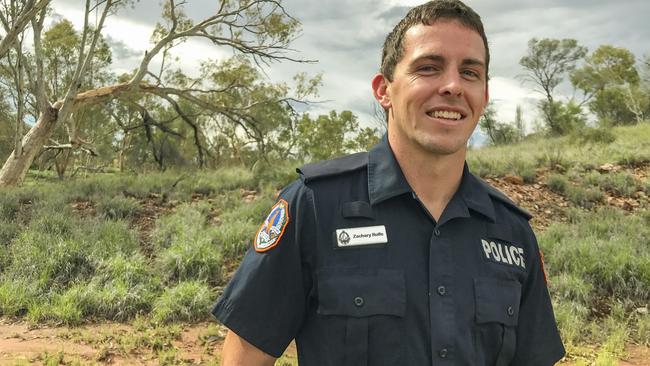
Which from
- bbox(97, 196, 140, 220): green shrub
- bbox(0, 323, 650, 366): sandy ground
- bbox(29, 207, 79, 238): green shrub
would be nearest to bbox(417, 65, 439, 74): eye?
bbox(0, 323, 650, 366): sandy ground

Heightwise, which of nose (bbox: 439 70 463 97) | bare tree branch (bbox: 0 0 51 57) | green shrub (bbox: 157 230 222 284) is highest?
bare tree branch (bbox: 0 0 51 57)

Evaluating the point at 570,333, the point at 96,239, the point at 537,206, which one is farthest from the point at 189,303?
the point at 537,206

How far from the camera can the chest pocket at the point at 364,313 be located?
144cm

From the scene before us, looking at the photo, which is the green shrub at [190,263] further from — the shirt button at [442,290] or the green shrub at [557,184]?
the green shrub at [557,184]

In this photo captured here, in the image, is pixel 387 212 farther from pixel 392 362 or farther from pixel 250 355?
pixel 250 355

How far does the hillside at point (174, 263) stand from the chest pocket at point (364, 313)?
8.85 ft

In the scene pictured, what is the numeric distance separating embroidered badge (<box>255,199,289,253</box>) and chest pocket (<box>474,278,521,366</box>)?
0.61 metres

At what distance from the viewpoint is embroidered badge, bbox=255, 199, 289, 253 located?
57.8 inches

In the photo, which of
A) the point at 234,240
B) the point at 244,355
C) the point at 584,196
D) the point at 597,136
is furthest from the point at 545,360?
the point at 597,136

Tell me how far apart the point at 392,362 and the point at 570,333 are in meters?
3.72

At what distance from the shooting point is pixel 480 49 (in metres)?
1.65

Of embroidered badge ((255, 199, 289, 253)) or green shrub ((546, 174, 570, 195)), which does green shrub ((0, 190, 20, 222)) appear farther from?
green shrub ((546, 174, 570, 195))

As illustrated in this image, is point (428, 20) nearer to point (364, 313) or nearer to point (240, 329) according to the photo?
point (364, 313)

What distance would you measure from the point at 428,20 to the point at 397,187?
540 millimetres
